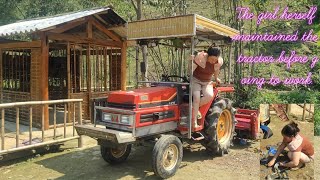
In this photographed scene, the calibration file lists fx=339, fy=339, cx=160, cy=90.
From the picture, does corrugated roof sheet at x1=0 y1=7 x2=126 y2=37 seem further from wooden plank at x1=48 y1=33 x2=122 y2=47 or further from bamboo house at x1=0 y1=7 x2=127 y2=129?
wooden plank at x1=48 y1=33 x2=122 y2=47

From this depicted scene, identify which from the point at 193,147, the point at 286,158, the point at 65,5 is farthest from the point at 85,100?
the point at 65,5

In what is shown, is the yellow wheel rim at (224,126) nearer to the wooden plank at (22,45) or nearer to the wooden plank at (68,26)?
the wooden plank at (68,26)

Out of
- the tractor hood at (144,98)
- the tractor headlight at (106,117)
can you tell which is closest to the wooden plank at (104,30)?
the tractor hood at (144,98)

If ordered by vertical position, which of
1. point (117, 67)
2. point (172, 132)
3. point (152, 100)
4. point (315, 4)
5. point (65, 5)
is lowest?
point (172, 132)

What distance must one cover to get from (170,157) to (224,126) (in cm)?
201

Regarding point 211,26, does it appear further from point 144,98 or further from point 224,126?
point 224,126

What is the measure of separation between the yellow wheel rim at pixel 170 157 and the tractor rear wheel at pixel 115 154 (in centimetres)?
87

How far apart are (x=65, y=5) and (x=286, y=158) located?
988 inches

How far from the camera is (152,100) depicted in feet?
18.6

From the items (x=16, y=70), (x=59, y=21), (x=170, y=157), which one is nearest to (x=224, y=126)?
(x=170, y=157)

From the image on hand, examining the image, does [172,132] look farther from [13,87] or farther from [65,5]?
[65,5]

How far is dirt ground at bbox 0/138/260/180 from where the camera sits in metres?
5.70

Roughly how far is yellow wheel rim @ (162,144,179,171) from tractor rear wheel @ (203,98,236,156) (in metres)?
0.99

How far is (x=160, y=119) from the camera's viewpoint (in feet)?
19.0
